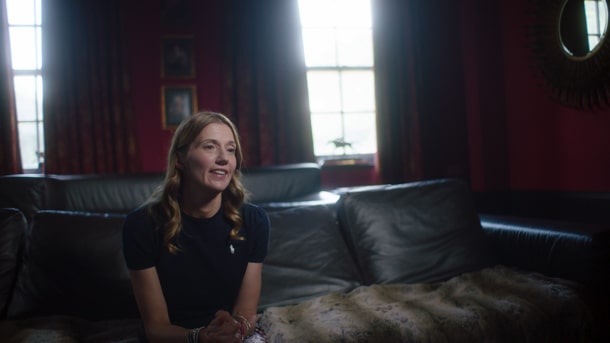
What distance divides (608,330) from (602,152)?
6.75ft

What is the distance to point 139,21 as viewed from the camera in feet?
12.9

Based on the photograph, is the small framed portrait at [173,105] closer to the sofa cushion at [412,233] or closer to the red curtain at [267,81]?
the red curtain at [267,81]

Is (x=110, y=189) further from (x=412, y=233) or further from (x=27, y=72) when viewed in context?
(x=27, y=72)

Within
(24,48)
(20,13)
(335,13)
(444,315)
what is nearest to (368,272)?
(444,315)

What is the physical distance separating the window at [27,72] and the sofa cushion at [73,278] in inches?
110

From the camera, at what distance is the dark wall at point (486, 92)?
3826 mm

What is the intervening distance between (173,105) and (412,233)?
113 inches

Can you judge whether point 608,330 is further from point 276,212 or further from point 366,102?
point 366,102

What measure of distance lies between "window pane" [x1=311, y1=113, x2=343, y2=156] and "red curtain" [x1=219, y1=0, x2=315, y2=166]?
0.38 meters

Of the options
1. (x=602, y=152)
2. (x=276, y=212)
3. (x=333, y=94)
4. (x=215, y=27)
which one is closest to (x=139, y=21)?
→ (x=215, y=27)

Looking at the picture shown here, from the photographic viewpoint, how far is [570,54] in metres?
3.12

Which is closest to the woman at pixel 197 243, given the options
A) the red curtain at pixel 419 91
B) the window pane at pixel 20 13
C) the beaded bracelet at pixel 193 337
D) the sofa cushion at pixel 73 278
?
the beaded bracelet at pixel 193 337

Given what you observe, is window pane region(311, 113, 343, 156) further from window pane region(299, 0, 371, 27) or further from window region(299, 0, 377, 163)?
window pane region(299, 0, 371, 27)

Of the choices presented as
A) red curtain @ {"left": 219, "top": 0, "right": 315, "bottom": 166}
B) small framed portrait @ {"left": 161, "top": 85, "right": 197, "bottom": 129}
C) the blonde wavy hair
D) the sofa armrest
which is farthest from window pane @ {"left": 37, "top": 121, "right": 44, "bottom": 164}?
the sofa armrest
